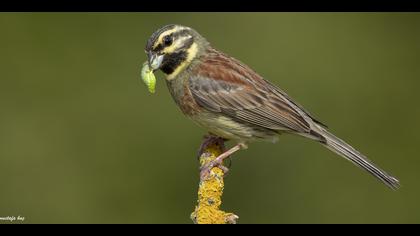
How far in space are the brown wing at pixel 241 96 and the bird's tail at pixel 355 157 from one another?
0.19 m

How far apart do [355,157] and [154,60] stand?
184 cm

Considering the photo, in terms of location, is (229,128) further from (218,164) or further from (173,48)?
(173,48)

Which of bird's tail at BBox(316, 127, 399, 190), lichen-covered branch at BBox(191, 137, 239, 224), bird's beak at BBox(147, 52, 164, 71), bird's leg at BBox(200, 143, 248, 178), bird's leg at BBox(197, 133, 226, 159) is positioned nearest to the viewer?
lichen-covered branch at BBox(191, 137, 239, 224)

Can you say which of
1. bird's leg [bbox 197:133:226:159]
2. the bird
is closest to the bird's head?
the bird

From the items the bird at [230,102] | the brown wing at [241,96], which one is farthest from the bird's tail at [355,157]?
the brown wing at [241,96]

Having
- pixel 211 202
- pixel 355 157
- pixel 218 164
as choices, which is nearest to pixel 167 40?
pixel 218 164

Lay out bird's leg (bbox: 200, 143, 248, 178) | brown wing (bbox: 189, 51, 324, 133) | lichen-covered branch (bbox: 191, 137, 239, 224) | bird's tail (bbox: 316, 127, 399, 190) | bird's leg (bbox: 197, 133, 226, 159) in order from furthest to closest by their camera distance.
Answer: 1. bird's leg (bbox: 197, 133, 226, 159)
2. brown wing (bbox: 189, 51, 324, 133)
3. bird's tail (bbox: 316, 127, 399, 190)
4. bird's leg (bbox: 200, 143, 248, 178)
5. lichen-covered branch (bbox: 191, 137, 239, 224)

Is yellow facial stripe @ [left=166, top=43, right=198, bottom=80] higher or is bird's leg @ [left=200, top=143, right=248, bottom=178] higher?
yellow facial stripe @ [left=166, top=43, right=198, bottom=80]

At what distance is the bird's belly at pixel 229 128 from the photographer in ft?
27.3

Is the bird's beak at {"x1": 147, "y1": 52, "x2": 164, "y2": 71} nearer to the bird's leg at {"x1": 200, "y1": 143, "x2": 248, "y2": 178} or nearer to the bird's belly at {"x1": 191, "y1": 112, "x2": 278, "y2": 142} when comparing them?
the bird's belly at {"x1": 191, "y1": 112, "x2": 278, "y2": 142}

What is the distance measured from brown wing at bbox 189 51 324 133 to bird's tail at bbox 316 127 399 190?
0.19 meters

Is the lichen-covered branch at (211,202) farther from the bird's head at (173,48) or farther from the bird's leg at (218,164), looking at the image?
the bird's head at (173,48)

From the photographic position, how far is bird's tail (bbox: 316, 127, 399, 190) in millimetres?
8258

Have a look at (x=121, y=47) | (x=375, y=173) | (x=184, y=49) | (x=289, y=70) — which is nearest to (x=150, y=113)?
(x=121, y=47)
